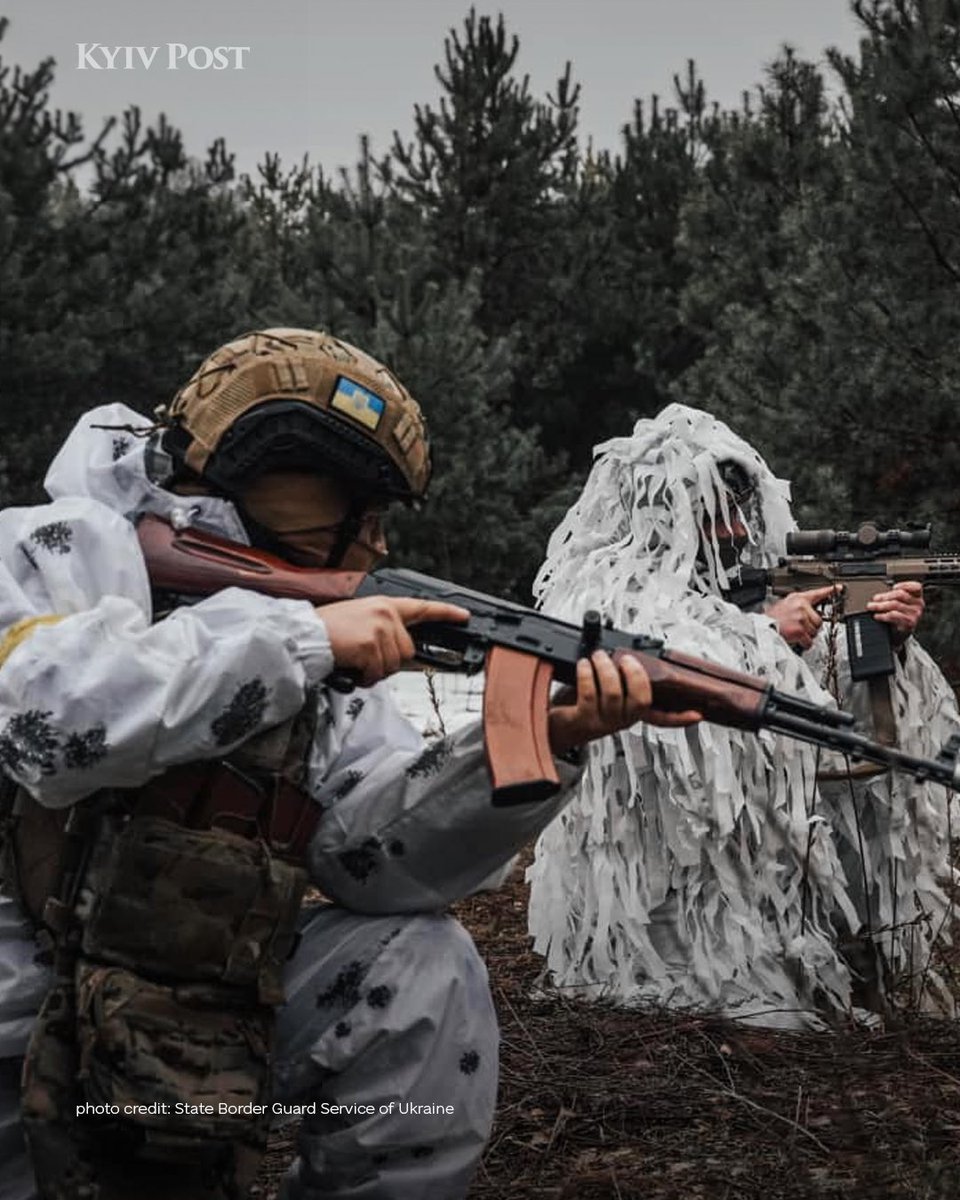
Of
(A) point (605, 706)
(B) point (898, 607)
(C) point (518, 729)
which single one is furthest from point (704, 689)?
(B) point (898, 607)

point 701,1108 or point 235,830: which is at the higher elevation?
point 235,830

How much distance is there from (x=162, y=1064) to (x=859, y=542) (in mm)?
2690

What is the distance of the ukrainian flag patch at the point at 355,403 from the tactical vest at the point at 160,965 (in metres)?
0.48

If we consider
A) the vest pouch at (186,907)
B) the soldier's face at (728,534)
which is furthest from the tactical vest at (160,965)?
the soldier's face at (728,534)

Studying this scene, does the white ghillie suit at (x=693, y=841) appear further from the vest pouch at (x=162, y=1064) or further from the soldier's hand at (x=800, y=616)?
the vest pouch at (x=162, y=1064)

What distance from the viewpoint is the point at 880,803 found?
407cm

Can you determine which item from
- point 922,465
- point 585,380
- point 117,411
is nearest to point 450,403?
point 585,380

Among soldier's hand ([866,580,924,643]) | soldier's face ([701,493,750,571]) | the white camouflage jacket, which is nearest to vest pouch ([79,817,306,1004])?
the white camouflage jacket

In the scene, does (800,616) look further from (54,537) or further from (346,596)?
(54,537)

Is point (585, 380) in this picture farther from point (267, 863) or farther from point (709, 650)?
point (267, 863)

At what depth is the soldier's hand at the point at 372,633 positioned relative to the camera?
2.18m

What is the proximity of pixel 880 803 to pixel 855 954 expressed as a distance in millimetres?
397

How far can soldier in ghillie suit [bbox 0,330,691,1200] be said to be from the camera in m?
2.11

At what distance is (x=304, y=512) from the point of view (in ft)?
8.04
